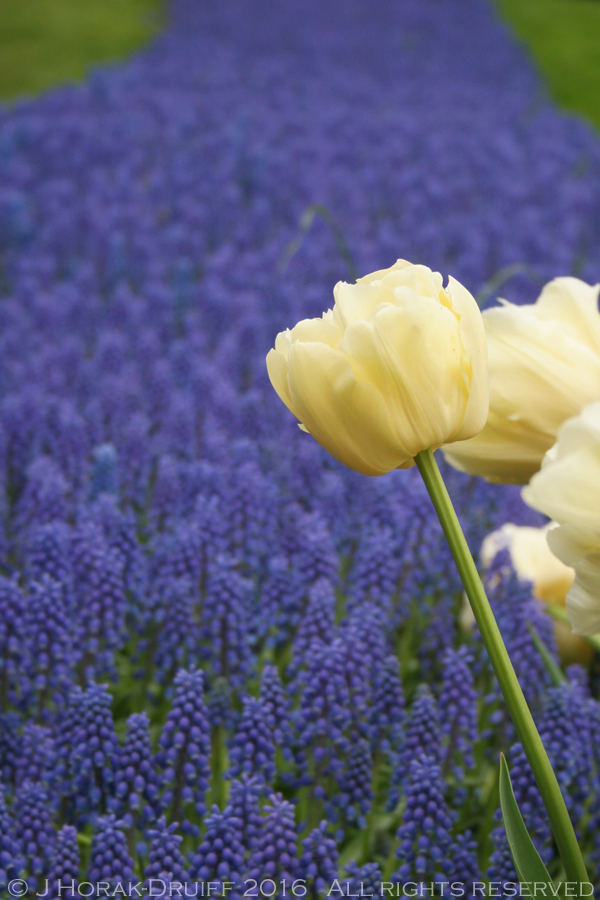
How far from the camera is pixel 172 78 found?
9.17m

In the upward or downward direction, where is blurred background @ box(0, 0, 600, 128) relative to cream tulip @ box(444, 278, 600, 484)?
upward

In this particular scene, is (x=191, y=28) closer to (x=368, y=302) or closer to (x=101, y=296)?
(x=101, y=296)

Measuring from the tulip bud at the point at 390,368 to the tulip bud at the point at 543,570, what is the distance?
3.24ft

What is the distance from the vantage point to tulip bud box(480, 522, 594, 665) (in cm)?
177

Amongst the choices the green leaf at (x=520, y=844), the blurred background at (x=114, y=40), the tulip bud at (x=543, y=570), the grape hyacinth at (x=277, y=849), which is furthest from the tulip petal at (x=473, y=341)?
the blurred background at (x=114, y=40)

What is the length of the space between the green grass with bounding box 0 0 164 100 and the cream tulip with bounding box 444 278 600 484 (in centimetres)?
1168

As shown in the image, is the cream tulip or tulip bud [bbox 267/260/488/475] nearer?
tulip bud [bbox 267/260/488/475]

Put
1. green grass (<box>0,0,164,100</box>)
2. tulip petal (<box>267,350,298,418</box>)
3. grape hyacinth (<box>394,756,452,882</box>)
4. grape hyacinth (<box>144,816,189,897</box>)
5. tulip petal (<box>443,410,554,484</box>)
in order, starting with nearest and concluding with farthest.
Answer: tulip petal (<box>267,350,298,418</box>)
tulip petal (<box>443,410,554,484</box>)
grape hyacinth (<box>144,816,189,897</box>)
grape hyacinth (<box>394,756,452,882</box>)
green grass (<box>0,0,164,100</box>)

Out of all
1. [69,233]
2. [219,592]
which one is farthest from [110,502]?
[69,233]

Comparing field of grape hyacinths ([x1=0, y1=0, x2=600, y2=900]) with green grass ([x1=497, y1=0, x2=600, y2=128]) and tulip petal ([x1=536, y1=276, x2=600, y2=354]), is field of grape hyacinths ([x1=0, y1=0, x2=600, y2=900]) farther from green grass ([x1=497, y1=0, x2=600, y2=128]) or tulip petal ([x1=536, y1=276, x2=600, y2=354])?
green grass ([x1=497, y1=0, x2=600, y2=128])

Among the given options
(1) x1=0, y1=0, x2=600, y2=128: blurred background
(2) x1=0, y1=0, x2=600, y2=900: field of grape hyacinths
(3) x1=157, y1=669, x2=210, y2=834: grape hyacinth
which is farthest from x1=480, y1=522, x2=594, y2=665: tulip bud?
(1) x1=0, y1=0, x2=600, y2=128: blurred background

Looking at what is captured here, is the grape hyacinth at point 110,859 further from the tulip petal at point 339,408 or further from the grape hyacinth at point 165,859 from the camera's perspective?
the tulip petal at point 339,408

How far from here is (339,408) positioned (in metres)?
0.81

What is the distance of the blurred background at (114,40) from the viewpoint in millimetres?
12172
